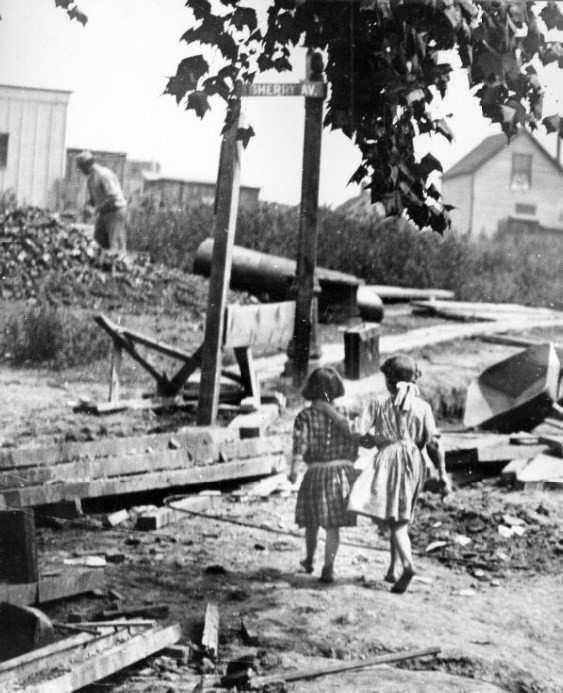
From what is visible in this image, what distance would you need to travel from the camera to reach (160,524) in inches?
232

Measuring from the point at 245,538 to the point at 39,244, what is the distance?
27.0ft

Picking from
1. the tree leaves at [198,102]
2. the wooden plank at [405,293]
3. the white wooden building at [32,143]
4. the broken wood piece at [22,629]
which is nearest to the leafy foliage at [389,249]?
the wooden plank at [405,293]

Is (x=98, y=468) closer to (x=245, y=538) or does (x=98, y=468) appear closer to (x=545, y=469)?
(x=245, y=538)

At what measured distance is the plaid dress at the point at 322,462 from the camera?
209 inches

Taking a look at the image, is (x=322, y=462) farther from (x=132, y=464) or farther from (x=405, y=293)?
(x=405, y=293)

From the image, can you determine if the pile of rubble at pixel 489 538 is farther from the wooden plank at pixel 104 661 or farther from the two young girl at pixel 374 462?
the wooden plank at pixel 104 661

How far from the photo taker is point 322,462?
5.35m

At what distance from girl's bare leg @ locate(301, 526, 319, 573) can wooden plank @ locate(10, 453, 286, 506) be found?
1355 millimetres

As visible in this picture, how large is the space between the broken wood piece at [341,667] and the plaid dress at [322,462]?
106cm

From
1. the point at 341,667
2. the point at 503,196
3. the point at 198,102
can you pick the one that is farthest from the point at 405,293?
the point at 341,667

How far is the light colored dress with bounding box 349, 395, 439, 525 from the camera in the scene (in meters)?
5.13

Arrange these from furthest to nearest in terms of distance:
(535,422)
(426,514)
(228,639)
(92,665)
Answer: (535,422) < (426,514) < (228,639) < (92,665)

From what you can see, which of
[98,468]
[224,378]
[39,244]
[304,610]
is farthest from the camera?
[39,244]

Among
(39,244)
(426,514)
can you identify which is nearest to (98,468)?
(426,514)
